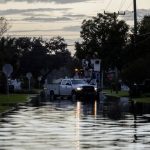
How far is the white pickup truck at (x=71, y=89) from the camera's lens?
59.9m

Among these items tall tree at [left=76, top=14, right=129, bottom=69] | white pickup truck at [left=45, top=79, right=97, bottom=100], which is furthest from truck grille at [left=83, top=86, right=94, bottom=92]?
tall tree at [left=76, top=14, right=129, bottom=69]

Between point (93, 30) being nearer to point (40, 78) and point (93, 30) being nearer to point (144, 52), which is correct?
point (144, 52)

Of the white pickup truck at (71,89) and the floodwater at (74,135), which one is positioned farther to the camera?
the white pickup truck at (71,89)

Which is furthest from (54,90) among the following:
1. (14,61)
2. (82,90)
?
(14,61)

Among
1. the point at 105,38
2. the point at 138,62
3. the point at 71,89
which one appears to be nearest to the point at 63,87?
the point at 71,89

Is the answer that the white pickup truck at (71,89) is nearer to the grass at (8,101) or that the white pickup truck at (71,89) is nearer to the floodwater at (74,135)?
the grass at (8,101)

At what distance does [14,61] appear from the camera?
81.6 metres

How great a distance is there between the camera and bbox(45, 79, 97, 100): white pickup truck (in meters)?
59.9

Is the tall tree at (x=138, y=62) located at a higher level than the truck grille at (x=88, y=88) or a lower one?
higher

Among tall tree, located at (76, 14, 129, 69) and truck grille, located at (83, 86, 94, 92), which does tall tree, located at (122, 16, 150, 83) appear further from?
tall tree, located at (76, 14, 129, 69)

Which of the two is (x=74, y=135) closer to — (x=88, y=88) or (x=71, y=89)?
(x=88, y=88)

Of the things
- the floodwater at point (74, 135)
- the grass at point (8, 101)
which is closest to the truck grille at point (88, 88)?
the grass at point (8, 101)

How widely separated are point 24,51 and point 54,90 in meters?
81.4

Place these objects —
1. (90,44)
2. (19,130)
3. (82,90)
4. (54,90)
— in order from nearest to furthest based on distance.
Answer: (19,130) → (82,90) → (54,90) → (90,44)
